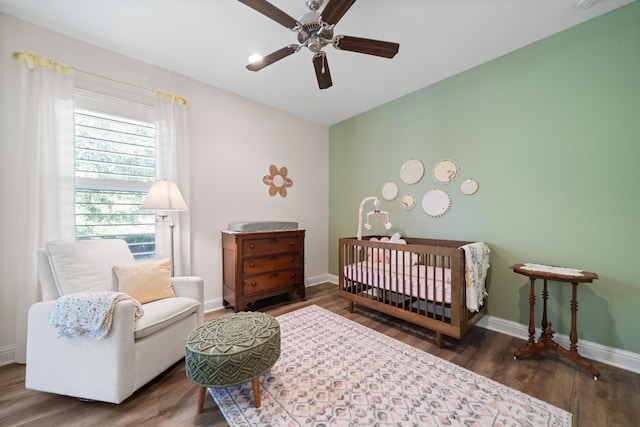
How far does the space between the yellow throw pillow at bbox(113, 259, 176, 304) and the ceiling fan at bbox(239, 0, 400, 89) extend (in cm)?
186

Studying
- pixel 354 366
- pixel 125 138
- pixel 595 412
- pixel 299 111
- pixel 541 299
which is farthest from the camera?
pixel 299 111

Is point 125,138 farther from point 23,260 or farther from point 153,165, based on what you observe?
point 23,260

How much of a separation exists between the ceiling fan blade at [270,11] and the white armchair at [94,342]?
1.88 meters

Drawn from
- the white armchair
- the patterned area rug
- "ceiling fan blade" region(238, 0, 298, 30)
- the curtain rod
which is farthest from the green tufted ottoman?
the curtain rod

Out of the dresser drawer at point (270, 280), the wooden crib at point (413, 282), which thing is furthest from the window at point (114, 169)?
the wooden crib at point (413, 282)

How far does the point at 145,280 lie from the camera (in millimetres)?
1891

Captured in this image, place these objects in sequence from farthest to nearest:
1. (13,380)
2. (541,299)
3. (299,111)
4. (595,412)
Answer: (299,111), (541,299), (13,380), (595,412)

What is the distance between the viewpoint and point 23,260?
1.82 metres

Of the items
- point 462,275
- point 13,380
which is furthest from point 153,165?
point 462,275

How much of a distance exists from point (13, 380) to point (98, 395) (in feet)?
2.88

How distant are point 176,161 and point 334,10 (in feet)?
6.88

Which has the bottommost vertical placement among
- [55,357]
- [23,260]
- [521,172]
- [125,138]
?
[55,357]

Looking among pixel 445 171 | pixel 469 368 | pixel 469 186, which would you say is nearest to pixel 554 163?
pixel 469 186

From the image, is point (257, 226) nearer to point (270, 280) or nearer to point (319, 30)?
point (270, 280)
